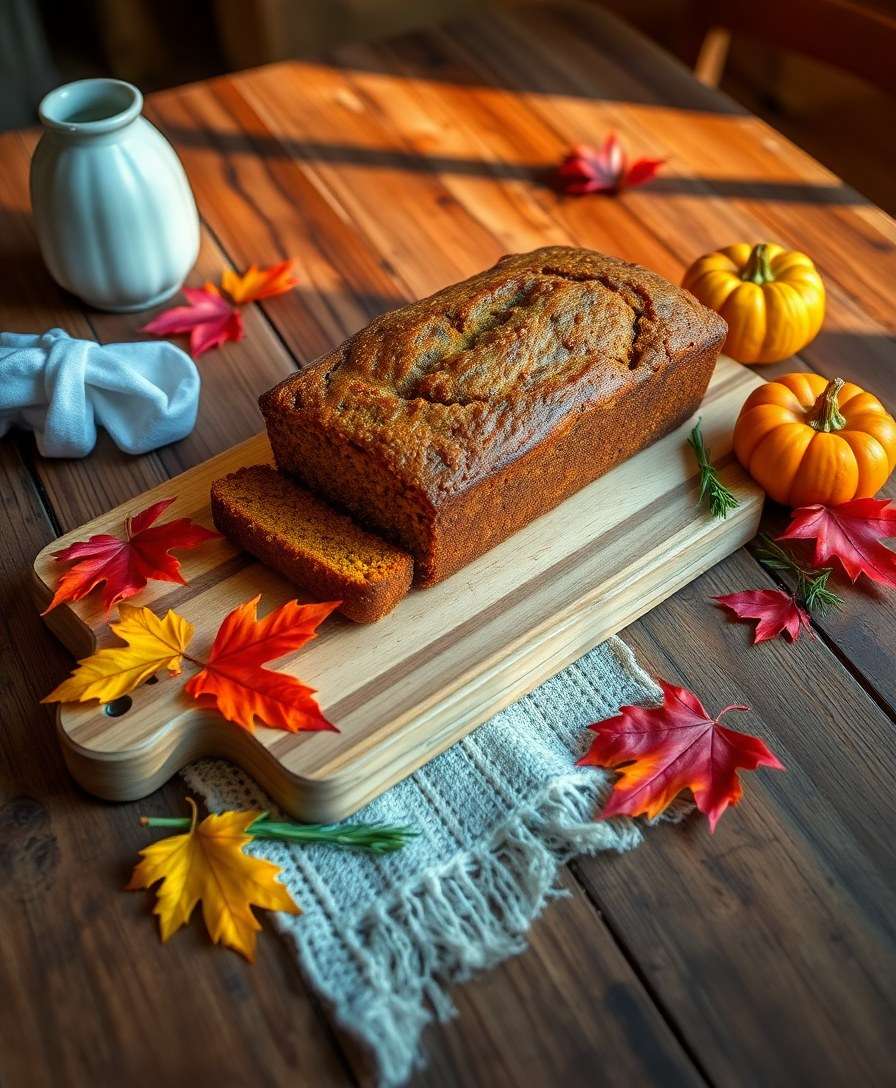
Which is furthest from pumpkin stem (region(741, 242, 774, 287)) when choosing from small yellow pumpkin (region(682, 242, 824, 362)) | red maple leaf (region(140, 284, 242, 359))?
red maple leaf (region(140, 284, 242, 359))

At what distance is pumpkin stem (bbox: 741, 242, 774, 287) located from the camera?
173 centimetres

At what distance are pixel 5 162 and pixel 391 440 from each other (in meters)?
1.31

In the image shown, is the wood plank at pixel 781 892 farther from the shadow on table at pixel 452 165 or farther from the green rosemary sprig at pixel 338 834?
the shadow on table at pixel 452 165

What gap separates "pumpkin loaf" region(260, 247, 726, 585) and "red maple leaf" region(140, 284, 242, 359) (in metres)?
0.43

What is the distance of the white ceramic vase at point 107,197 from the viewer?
5.52ft

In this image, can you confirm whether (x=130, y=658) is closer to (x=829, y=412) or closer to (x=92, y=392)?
(x=92, y=392)

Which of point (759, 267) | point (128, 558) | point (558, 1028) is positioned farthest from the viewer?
point (759, 267)

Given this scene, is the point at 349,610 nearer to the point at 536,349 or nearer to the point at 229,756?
the point at 229,756

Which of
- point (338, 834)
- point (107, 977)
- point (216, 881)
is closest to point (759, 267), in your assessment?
point (338, 834)

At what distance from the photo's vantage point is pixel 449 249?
2.00m

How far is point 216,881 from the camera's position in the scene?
119 cm

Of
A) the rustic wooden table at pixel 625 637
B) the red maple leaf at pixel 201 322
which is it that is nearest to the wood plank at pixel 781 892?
the rustic wooden table at pixel 625 637

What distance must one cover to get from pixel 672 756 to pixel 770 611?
28 cm

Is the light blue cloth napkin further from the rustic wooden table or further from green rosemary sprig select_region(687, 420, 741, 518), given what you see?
green rosemary sprig select_region(687, 420, 741, 518)
